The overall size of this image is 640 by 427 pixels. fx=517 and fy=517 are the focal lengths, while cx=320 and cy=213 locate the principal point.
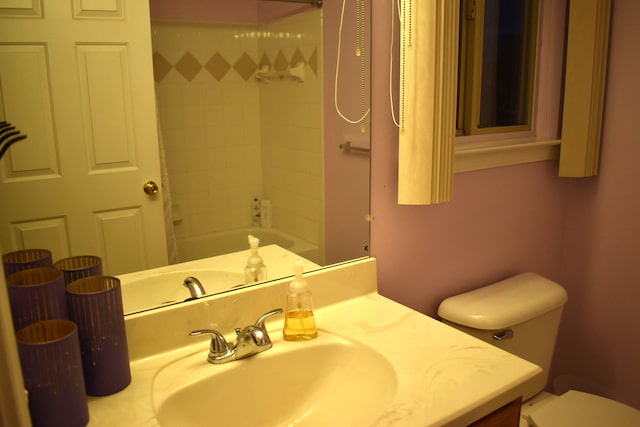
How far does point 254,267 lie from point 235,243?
75mm

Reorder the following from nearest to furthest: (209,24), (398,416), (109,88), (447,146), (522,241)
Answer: (398,416), (109,88), (209,24), (447,146), (522,241)

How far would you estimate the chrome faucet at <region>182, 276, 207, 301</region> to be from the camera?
3.83 ft

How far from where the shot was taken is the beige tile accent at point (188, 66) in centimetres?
111

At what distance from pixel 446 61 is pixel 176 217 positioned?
748 mm

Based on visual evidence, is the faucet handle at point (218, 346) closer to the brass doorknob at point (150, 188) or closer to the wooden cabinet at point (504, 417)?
the brass doorknob at point (150, 188)

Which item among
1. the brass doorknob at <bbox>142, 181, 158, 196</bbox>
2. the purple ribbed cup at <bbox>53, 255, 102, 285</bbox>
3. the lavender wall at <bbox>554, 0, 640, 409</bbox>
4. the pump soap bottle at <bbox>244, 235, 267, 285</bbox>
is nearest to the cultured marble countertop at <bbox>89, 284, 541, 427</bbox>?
the pump soap bottle at <bbox>244, 235, 267, 285</bbox>

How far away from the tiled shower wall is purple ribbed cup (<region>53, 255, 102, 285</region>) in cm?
20

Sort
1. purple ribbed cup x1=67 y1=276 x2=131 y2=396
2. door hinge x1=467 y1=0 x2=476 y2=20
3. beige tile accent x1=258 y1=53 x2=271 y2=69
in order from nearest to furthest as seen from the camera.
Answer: purple ribbed cup x1=67 y1=276 x2=131 y2=396, beige tile accent x1=258 y1=53 x2=271 y2=69, door hinge x1=467 y1=0 x2=476 y2=20

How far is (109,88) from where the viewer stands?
1.03 metres

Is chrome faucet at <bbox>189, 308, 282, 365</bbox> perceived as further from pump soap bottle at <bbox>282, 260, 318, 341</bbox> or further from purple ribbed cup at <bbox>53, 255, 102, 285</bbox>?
purple ribbed cup at <bbox>53, 255, 102, 285</bbox>

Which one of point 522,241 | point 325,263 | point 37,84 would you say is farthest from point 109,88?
point 522,241

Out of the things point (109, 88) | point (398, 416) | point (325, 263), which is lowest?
point (398, 416)

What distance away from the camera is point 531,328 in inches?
62.9

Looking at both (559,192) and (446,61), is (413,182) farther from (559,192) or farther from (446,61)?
(559,192)
